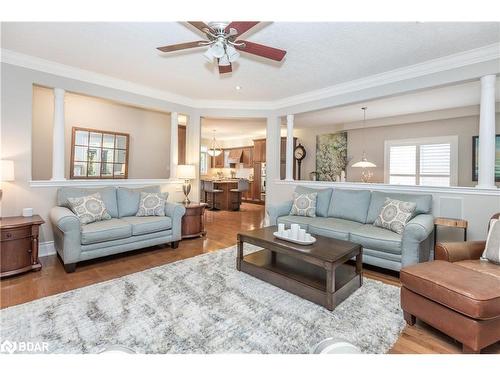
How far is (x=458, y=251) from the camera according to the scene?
A: 87.7 inches

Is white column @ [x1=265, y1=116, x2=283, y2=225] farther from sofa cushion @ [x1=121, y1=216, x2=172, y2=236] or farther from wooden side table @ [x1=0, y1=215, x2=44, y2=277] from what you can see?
wooden side table @ [x1=0, y1=215, x2=44, y2=277]

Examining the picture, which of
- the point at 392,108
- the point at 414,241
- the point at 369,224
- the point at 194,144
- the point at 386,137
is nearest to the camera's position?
the point at 414,241

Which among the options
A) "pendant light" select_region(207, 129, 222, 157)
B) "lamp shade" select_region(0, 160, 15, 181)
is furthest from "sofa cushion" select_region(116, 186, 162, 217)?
"pendant light" select_region(207, 129, 222, 157)

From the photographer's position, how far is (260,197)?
29.3ft

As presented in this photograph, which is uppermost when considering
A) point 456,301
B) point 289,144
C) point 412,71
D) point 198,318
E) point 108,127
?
point 412,71

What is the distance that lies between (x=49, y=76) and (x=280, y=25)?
10.8ft

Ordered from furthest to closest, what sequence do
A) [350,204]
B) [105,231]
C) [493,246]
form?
[350,204] → [105,231] → [493,246]

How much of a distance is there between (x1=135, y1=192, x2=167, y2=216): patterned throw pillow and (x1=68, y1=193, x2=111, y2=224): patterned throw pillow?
474 mm

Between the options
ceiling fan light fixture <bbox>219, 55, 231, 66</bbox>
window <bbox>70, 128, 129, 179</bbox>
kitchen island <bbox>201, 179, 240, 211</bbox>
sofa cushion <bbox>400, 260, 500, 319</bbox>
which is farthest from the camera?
kitchen island <bbox>201, 179, 240, 211</bbox>

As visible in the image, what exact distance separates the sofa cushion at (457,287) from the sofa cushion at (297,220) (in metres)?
1.69

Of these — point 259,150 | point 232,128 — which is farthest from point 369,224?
point 259,150

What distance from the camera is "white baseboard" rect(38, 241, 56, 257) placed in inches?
132

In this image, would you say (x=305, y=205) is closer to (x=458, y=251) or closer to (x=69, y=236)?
(x=458, y=251)

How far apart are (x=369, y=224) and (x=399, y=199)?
52 cm
